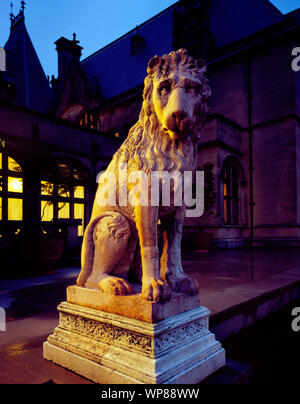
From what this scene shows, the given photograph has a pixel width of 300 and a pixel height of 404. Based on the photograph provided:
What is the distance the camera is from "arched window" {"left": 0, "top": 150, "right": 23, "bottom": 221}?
828 cm

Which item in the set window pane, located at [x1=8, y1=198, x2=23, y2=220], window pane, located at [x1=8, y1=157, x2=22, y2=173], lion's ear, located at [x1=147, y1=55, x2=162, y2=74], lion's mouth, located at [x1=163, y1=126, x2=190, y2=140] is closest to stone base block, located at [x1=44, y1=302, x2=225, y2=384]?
lion's mouth, located at [x1=163, y1=126, x2=190, y2=140]

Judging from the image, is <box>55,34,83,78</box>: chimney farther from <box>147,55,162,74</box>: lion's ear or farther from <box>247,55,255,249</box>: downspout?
<box>147,55,162,74</box>: lion's ear

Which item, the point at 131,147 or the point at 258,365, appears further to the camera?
the point at 258,365

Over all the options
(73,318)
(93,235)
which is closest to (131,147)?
(93,235)

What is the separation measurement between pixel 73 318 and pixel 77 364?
0.88 feet

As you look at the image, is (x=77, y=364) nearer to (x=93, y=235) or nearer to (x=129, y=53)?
(x=93, y=235)

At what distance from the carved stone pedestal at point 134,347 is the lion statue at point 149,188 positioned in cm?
16

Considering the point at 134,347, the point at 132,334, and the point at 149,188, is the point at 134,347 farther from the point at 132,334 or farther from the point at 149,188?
the point at 149,188

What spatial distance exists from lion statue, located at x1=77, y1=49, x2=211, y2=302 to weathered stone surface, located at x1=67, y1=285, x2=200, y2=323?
0.04 meters

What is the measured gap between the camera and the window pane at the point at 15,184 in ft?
28.0

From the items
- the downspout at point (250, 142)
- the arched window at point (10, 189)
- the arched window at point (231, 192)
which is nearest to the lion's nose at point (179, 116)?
the arched window at point (10, 189)

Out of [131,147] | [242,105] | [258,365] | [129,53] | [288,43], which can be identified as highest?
[129,53]

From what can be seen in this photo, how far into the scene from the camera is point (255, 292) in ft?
9.91

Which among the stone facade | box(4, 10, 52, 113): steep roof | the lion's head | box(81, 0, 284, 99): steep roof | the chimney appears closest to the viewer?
the lion's head
